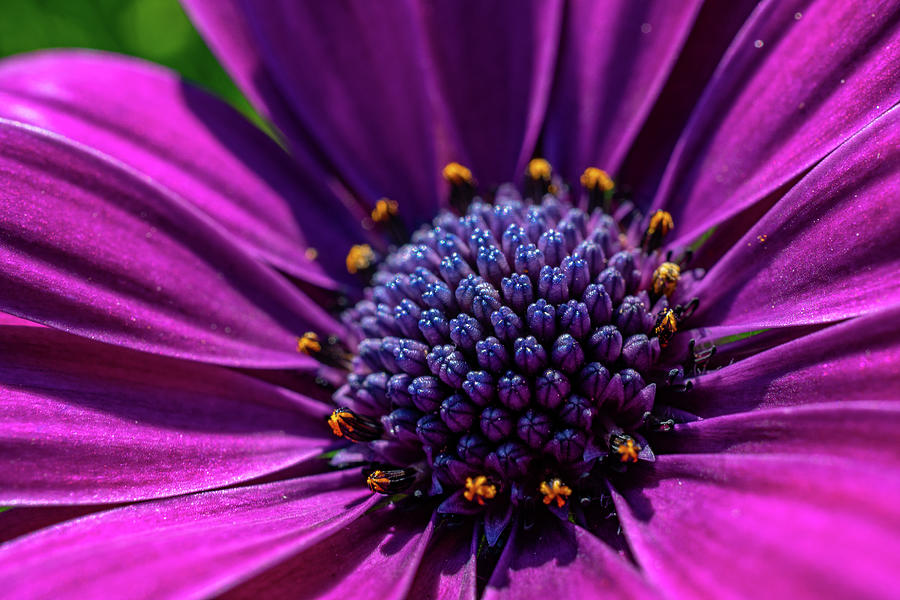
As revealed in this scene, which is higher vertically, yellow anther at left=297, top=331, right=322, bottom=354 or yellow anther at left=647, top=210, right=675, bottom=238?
yellow anther at left=297, top=331, right=322, bottom=354

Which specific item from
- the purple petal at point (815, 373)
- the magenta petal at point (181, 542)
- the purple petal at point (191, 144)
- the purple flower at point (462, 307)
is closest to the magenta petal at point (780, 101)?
the purple flower at point (462, 307)

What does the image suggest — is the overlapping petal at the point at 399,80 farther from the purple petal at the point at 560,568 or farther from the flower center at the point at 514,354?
the purple petal at the point at 560,568

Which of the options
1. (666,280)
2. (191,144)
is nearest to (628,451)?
(666,280)

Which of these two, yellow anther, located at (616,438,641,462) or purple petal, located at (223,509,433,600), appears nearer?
purple petal, located at (223,509,433,600)

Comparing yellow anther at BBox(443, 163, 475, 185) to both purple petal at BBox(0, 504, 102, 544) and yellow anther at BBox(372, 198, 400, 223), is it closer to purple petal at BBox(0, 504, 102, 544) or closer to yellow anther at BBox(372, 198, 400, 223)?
yellow anther at BBox(372, 198, 400, 223)

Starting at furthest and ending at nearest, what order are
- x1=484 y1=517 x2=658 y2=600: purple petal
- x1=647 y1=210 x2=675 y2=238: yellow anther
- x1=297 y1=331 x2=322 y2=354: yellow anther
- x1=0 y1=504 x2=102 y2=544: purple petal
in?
1. x1=297 y1=331 x2=322 y2=354: yellow anther
2. x1=647 y1=210 x2=675 y2=238: yellow anther
3. x1=0 y1=504 x2=102 y2=544: purple petal
4. x1=484 y1=517 x2=658 y2=600: purple petal

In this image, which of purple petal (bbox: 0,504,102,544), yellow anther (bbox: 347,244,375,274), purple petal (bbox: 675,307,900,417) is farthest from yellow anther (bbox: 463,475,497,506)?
yellow anther (bbox: 347,244,375,274)
